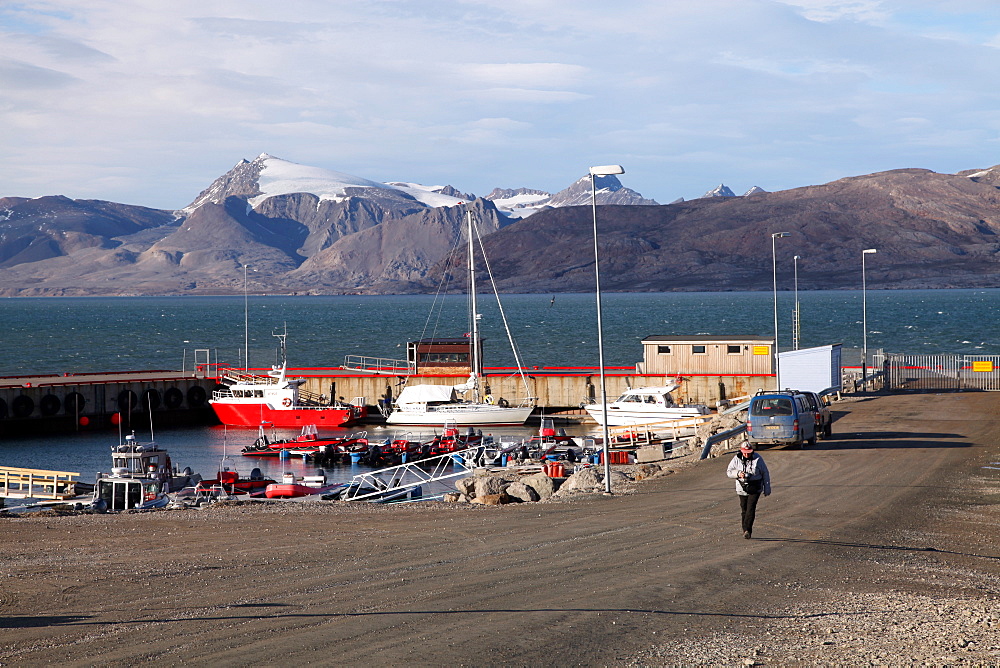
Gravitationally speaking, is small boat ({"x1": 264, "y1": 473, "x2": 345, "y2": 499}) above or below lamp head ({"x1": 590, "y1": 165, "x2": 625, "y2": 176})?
below

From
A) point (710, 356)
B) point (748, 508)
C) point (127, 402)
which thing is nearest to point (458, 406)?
point (710, 356)

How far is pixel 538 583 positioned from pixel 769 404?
17.7 meters

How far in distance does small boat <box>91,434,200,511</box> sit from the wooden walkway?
1336mm

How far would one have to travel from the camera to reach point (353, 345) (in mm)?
122938

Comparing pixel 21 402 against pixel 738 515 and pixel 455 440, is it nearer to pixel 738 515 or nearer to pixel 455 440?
pixel 455 440

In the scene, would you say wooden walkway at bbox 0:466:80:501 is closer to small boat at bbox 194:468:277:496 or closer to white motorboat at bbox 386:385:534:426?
small boat at bbox 194:468:277:496

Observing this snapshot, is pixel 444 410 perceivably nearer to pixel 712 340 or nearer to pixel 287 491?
pixel 712 340

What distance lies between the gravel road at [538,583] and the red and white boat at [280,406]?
1403 inches

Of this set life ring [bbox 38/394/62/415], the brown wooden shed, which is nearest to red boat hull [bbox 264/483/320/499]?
the brown wooden shed

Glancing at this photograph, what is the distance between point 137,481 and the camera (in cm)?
3145

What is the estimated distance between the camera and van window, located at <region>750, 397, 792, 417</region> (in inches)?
1195

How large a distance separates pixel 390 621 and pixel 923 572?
764 cm

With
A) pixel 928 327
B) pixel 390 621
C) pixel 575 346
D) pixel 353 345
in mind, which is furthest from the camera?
pixel 928 327

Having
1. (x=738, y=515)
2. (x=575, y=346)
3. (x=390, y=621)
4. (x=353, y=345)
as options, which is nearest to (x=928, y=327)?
(x=575, y=346)
